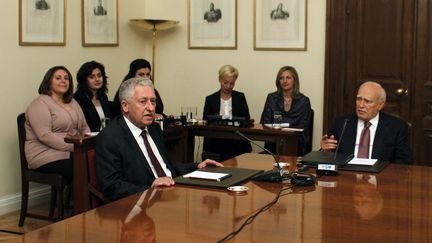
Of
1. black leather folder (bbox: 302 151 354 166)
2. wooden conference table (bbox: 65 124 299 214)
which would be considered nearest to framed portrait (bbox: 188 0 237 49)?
wooden conference table (bbox: 65 124 299 214)

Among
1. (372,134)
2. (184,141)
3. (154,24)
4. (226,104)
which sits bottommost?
(184,141)

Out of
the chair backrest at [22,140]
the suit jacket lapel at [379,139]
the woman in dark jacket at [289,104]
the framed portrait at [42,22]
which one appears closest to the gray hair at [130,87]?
the suit jacket lapel at [379,139]

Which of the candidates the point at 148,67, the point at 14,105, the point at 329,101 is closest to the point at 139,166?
the point at 14,105

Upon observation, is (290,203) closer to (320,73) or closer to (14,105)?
(14,105)

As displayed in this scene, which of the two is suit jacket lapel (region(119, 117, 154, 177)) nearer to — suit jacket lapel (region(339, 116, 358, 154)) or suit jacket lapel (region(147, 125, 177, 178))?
suit jacket lapel (region(147, 125, 177, 178))

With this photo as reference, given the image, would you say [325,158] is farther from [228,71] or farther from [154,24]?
[154,24]

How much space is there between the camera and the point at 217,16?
6.86m

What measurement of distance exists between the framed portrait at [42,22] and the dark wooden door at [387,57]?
103 inches

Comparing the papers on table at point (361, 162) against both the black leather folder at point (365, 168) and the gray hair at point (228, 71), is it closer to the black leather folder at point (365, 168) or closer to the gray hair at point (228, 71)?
the black leather folder at point (365, 168)

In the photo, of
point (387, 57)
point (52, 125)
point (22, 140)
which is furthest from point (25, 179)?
point (387, 57)

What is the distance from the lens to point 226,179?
310 cm

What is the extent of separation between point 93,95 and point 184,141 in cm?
93

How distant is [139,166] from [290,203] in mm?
942

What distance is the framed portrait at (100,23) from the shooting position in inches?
244
